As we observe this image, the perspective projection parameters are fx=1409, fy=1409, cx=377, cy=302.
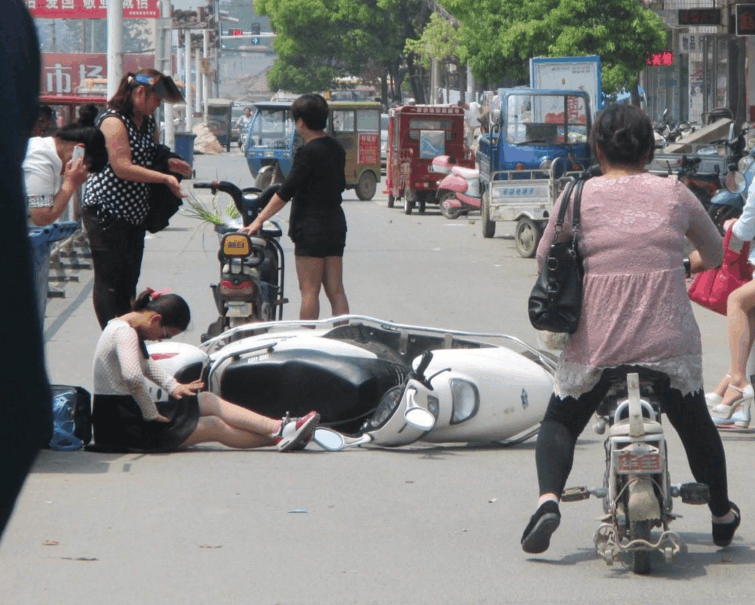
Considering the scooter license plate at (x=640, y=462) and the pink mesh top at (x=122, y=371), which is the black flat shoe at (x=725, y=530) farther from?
the pink mesh top at (x=122, y=371)

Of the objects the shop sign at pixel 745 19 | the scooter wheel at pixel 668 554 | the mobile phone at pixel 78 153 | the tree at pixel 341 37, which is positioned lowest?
the scooter wheel at pixel 668 554

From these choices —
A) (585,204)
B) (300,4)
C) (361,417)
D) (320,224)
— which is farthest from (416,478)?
(300,4)

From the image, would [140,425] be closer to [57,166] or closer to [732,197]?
[57,166]

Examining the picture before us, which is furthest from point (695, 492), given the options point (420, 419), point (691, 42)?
point (691, 42)

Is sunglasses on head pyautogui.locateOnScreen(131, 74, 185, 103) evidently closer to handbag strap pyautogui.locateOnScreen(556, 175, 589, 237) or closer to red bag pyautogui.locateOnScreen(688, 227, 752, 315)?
red bag pyautogui.locateOnScreen(688, 227, 752, 315)

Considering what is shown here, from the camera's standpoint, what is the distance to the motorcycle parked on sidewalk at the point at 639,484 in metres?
4.62

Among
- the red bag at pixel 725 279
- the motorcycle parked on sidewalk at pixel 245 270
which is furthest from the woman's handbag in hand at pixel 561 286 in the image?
the motorcycle parked on sidewalk at pixel 245 270

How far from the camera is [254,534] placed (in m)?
5.34

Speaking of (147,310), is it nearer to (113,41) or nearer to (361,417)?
(361,417)

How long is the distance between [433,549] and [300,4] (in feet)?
233

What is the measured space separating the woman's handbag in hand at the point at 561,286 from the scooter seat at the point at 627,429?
1.16 ft

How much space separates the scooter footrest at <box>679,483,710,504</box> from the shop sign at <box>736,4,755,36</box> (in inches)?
806

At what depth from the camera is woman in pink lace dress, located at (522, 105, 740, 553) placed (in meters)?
4.70

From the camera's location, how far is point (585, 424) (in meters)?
4.88
